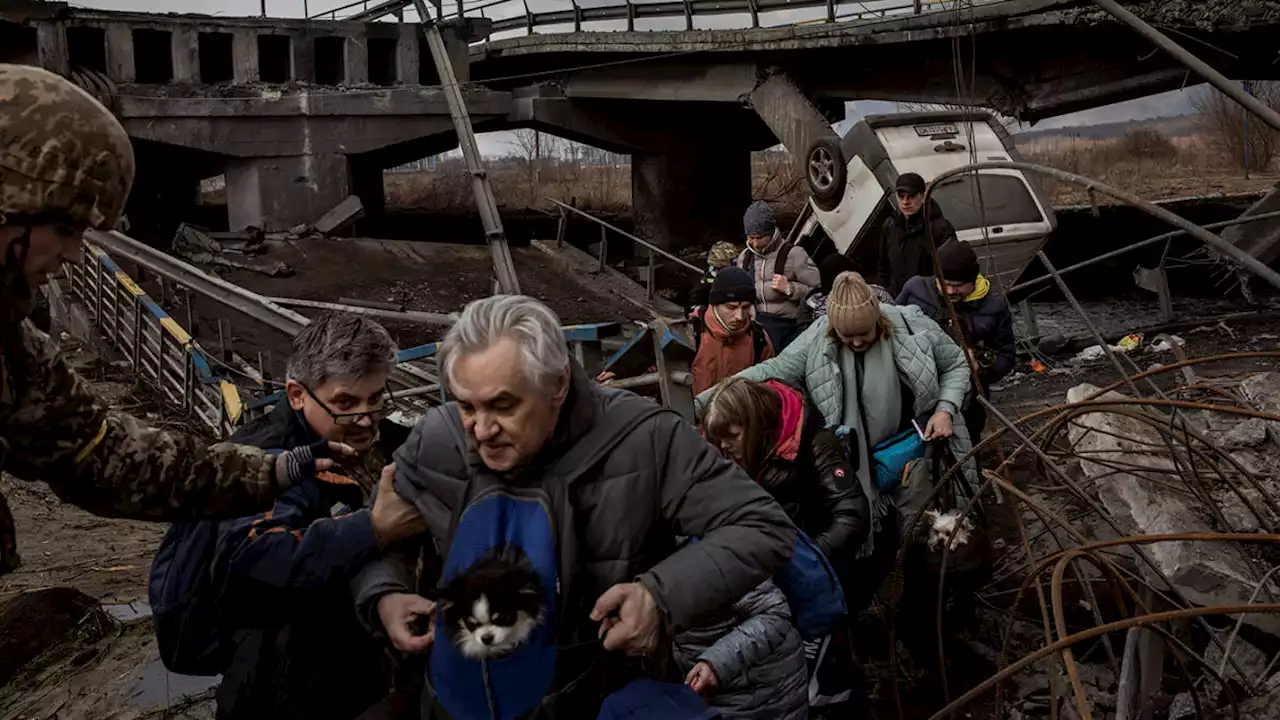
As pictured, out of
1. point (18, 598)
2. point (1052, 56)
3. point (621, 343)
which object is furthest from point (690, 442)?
point (1052, 56)

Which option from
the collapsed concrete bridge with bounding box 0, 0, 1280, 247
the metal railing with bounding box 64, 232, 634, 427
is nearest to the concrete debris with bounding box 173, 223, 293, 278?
the collapsed concrete bridge with bounding box 0, 0, 1280, 247

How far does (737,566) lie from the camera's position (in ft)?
6.79

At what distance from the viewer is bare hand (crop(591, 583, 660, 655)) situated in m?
1.95

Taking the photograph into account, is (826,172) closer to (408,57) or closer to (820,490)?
(820,490)

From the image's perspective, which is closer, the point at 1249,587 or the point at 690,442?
the point at 690,442

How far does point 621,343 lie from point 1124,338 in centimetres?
654

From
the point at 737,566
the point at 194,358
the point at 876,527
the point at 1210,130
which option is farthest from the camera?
the point at 1210,130

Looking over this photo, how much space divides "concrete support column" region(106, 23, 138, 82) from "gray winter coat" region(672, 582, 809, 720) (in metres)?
21.4

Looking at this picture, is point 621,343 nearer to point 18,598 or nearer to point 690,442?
point 18,598

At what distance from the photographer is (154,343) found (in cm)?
1031

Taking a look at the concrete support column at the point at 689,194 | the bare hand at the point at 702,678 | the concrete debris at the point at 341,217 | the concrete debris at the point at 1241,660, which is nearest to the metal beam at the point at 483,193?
the concrete debris at the point at 341,217

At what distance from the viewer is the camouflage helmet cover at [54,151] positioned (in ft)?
6.71

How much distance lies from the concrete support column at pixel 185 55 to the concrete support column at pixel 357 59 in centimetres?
292

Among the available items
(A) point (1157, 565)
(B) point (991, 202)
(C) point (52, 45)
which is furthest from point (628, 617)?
(C) point (52, 45)
